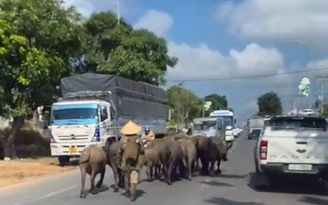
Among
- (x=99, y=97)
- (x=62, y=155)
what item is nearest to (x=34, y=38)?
(x=99, y=97)

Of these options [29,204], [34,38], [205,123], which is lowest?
[29,204]

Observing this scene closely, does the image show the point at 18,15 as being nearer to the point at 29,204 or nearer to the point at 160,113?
the point at 160,113

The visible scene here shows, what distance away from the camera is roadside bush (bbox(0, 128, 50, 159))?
116 feet

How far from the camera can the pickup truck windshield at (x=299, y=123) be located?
1775 cm

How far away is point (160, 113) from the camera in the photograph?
41125 mm

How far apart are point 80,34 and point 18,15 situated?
12.8 ft

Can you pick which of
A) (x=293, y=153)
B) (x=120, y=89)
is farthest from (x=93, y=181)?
(x=120, y=89)

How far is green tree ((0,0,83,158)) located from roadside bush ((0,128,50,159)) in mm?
2180

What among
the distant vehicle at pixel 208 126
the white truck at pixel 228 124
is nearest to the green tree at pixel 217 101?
the white truck at pixel 228 124

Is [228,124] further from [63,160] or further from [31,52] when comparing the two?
[63,160]

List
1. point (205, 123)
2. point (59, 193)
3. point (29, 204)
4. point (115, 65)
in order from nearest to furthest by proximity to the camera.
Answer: point (29, 204)
point (59, 193)
point (205, 123)
point (115, 65)

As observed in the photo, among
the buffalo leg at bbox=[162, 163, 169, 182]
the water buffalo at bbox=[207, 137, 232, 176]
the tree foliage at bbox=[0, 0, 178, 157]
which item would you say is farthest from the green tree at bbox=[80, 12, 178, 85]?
the buffalo leg at bbox=[162, 163, 169, 182]

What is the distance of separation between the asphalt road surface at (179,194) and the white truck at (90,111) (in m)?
5.37

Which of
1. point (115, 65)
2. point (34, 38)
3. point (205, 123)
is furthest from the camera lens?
point (115, 65)
